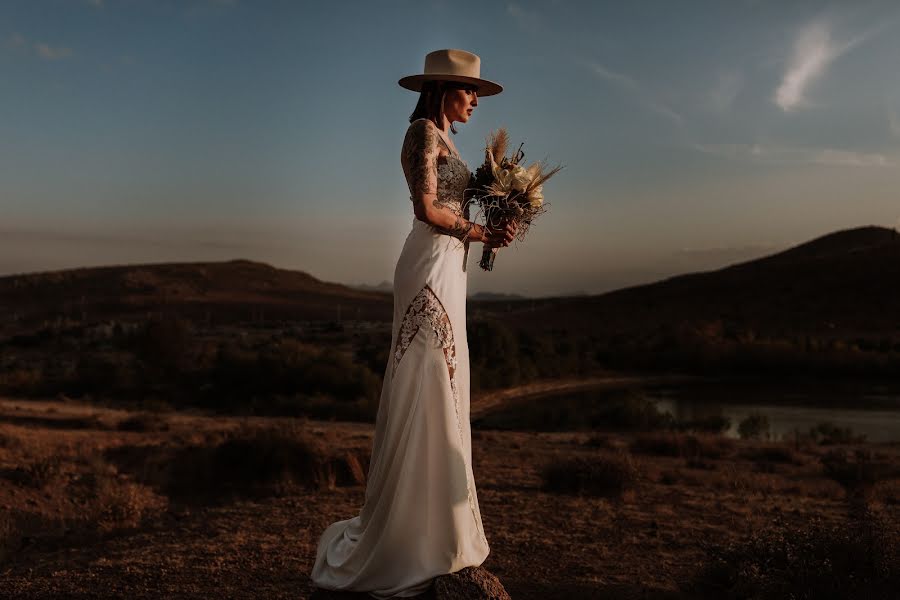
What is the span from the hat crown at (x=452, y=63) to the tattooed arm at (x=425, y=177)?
0.26 m

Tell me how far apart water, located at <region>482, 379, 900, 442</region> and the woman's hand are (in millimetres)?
14683

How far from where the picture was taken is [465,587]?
3562mm

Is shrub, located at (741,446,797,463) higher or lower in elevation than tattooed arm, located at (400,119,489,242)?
lower

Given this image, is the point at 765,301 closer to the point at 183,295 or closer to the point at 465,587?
the point at 183,295

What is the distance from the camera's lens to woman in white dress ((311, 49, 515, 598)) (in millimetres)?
3596

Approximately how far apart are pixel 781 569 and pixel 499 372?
65.3ft

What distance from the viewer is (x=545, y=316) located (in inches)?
2373

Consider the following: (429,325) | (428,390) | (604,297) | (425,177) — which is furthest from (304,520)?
(604,297)

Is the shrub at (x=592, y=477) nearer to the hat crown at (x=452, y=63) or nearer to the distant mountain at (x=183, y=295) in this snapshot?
the hat crown at (x=452, y=63)

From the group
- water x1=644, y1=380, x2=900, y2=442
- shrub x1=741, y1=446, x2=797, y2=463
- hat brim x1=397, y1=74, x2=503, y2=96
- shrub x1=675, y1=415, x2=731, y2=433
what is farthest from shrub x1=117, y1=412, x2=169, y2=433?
water x1=644, y1=380, x2=900, y2=442

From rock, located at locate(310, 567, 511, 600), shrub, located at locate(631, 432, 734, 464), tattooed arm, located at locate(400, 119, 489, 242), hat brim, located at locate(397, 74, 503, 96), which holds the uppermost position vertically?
hat brim, located at locate(397, 74, 503, 96)

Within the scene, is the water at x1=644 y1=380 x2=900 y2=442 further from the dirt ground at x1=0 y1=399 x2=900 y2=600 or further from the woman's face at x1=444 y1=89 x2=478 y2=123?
the woman's face at x1=444 y1=89 x2=478 y2=123

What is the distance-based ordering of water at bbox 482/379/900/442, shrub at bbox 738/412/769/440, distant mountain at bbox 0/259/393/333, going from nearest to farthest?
shrub at bbox 738/412/769/440 → water at bbox 482/379/900/442 → distant mountain at bbox 0/259/393/333

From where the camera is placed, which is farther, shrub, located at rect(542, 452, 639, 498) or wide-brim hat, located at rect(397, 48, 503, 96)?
shrub, located at rect(542, 452, 639, 498)
